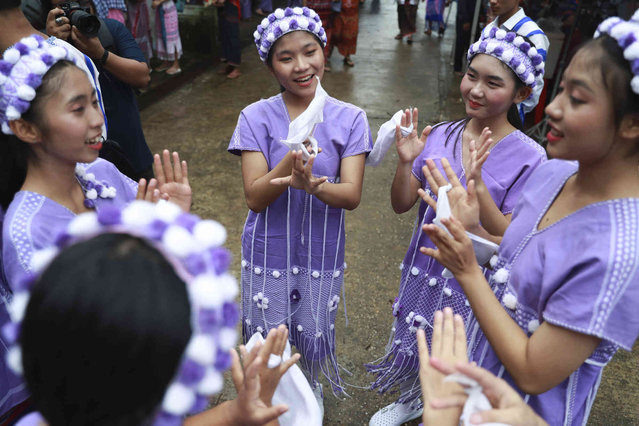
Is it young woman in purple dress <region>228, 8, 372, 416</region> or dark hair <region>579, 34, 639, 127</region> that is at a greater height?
dark hair <region>579, 34, 639, 127</region>

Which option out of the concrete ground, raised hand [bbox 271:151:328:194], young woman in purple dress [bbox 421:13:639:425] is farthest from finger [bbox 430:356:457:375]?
the concrete ground

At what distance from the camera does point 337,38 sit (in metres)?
6.90

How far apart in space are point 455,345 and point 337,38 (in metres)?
6.52

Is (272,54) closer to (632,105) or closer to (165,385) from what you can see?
(632,105)

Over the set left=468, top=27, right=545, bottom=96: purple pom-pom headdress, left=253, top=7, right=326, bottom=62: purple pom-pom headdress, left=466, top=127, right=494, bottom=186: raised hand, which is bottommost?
left=466, top=127, right=494, bottom=186: raised hand

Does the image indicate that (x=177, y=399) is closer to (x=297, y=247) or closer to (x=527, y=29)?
(x=297, y=247)

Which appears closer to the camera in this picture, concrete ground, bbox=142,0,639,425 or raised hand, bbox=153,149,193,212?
raised hand, bbox=153,149,193,212

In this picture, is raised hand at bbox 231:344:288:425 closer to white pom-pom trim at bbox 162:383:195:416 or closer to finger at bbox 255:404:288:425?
finger at bbox 255:404:288:425

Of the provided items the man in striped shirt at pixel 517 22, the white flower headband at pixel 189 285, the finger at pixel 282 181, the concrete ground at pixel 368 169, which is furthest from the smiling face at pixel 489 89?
the concrete ground at pixel 368 169

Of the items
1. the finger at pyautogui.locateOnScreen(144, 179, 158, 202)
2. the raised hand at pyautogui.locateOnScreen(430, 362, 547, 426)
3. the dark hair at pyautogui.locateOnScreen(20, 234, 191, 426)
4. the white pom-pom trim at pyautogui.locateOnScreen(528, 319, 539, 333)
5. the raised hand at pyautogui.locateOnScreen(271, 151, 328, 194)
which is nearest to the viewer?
the dark hair at pyautogui.locateOnScreen(20, 234, 191, 426)

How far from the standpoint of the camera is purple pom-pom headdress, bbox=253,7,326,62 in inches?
69.1

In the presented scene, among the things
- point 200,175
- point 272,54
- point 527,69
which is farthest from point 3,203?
point 200,175

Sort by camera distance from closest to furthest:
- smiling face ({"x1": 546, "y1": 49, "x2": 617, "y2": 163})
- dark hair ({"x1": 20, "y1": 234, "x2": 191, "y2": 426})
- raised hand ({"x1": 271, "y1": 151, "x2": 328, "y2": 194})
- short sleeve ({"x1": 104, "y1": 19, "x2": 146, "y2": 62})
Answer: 1. dark hair ({"x1": 20, "y1": 234, "x2": 191, "y2": 426})
2. smiling face ({"x1": 546, "y1": 49, "x2": 617, "y2": 163})
3. raised hand ({"x1": 271, "y1": 151, "x2": 328, "y2": 194})
4. short sleeve ({"x1": 104, "y1": 19, "x2": 146, "y2": 62})

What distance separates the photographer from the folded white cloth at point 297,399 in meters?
1.18
